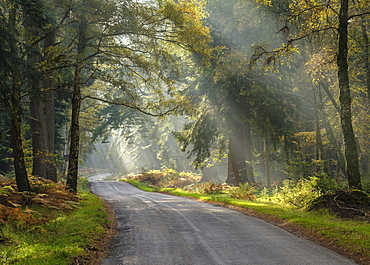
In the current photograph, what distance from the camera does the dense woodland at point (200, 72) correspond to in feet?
36.9

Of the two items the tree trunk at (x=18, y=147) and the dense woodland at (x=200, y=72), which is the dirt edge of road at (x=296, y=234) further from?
the tree trunk at (x=18, y=147)

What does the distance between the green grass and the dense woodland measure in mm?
3174

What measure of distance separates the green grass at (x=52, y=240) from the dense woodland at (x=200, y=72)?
10.4ft

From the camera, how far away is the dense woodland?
11.2m

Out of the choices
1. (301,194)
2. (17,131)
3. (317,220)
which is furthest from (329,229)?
(17,131)

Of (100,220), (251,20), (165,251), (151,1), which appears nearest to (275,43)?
(251,20)

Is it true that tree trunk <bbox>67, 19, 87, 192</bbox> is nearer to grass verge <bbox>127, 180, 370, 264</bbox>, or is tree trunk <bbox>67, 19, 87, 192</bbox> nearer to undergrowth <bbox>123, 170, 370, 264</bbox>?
undergrowth <bbox>123, 170, 370, 264</bbox>

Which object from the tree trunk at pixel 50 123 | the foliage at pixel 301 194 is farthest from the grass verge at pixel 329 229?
the tree trunk at pixel 50 123

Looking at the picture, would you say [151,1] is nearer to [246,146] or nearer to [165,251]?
[165,251]

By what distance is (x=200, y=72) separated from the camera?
81.3 ft

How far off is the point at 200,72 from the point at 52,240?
19.1m

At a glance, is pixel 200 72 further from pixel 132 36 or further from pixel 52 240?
pixel 52 240

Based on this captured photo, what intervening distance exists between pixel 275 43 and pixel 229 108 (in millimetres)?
7230

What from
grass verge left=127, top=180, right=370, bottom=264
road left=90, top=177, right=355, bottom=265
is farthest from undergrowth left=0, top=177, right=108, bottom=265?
grass verge left=127, top=180, right=370, bottom=264
